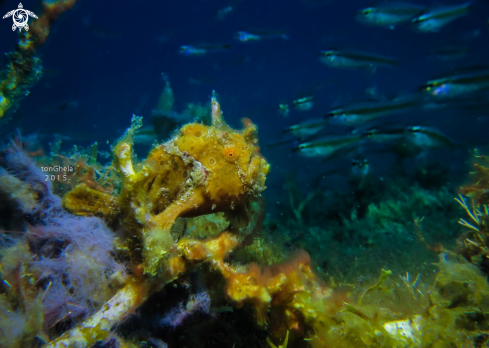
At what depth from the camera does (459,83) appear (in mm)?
8406

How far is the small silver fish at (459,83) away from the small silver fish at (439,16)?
2986mm

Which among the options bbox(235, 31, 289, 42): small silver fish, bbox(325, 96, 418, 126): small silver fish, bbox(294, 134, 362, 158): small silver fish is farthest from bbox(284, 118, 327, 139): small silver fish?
bbox(235, 31, 289, 42): small silver fish

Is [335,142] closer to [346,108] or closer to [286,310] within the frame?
[346,108]

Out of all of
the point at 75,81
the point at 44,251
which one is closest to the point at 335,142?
the point at 44,251

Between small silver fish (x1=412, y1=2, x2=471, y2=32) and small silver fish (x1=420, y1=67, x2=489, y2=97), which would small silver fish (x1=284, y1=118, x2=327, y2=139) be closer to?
small silver fish (x1=420, y1=67, x2=489, y2=97)

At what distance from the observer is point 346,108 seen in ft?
29.8

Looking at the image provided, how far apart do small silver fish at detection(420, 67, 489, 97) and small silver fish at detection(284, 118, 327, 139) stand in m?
3.33

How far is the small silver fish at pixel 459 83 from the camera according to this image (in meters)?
8.34

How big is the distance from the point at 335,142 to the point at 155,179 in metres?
7.49

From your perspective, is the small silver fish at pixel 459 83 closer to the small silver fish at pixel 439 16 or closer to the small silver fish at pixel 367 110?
the small silver fish at pixel 367 110

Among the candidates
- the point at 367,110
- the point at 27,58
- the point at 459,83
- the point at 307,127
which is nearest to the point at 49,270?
the point at 27,58

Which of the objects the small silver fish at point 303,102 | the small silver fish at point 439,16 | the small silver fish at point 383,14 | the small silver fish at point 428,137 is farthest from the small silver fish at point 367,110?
the small silver fish at point 383,14

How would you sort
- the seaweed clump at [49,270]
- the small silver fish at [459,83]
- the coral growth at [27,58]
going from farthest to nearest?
the small silver fish at [459,83] → the coral growth at [27,58] → the seaweed clump at [49,270]

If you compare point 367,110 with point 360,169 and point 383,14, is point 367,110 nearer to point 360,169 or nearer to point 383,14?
point 360,169
